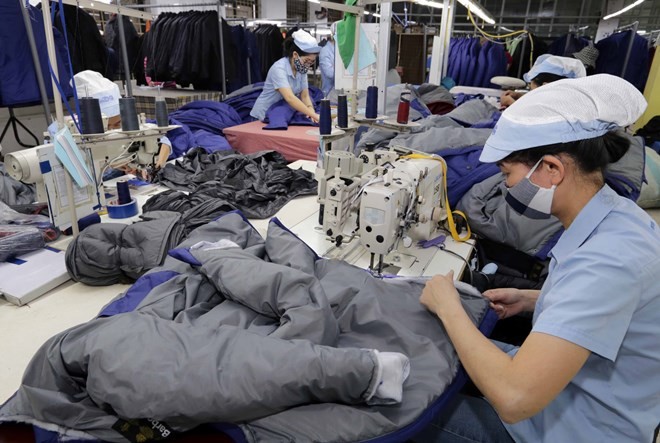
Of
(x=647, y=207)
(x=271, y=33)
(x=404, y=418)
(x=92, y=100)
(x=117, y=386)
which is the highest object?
(x=271, y=33)

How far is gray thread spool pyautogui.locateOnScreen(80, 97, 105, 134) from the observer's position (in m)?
1.73

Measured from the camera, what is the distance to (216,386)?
78 cm

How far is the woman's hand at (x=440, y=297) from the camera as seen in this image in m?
1.11

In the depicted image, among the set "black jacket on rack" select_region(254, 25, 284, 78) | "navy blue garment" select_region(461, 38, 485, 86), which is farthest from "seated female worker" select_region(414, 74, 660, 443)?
"black jacket on rack" select_region(254, 25, 284, 78)

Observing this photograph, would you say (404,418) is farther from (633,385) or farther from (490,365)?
(633,385)

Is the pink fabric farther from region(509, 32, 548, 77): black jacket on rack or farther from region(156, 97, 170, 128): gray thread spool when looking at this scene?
region(509, 32, 548, 77): black jacket on rack

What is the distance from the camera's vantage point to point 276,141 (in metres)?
3.64

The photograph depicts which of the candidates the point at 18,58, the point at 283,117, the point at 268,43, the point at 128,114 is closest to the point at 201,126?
the point at 283,117

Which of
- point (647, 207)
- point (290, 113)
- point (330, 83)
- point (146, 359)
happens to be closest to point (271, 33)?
point (330, 83)

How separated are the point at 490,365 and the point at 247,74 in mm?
6775

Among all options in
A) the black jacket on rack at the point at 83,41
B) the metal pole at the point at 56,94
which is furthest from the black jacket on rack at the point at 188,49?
the metal pole at the point at 56,94

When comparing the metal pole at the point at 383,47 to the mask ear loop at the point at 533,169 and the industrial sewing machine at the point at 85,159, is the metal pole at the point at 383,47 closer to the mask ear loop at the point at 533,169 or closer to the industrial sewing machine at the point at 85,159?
the industrial sewing machine at the point at 85,159

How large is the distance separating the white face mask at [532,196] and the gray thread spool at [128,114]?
1.69 meters

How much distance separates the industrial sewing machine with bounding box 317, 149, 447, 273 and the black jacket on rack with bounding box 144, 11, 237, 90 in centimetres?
481
